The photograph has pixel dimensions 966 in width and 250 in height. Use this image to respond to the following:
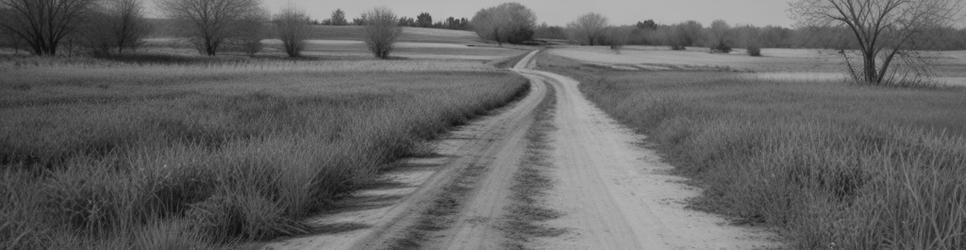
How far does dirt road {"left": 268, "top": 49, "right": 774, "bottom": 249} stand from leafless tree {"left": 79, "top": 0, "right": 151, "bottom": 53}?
59.0 m

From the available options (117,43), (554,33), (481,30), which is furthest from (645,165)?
(554,33)

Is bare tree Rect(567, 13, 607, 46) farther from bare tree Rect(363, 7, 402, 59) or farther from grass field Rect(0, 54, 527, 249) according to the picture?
grass field Rect(0, 54, 527, 249)

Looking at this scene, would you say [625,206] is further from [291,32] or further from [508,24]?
[508,24]

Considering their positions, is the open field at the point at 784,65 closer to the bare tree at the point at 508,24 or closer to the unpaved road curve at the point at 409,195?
the unpaved road curve at the point at 409,195

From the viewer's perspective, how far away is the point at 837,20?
3175cm

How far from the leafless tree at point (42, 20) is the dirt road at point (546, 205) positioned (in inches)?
2173

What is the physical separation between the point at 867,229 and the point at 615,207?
2522mm

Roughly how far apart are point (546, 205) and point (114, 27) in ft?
215

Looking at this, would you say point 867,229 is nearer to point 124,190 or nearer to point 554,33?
point 124,190

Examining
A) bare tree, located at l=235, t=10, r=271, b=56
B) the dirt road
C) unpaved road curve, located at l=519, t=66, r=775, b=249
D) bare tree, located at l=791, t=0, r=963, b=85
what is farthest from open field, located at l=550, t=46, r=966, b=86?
bare tree, located at l=235, t=10, r=271, b=56

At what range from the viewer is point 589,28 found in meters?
150

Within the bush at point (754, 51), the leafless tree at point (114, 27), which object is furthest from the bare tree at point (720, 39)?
the leafless tree at point (114, 27)

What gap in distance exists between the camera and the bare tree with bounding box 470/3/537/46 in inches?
5143

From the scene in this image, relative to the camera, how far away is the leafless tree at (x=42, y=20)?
170 feet
